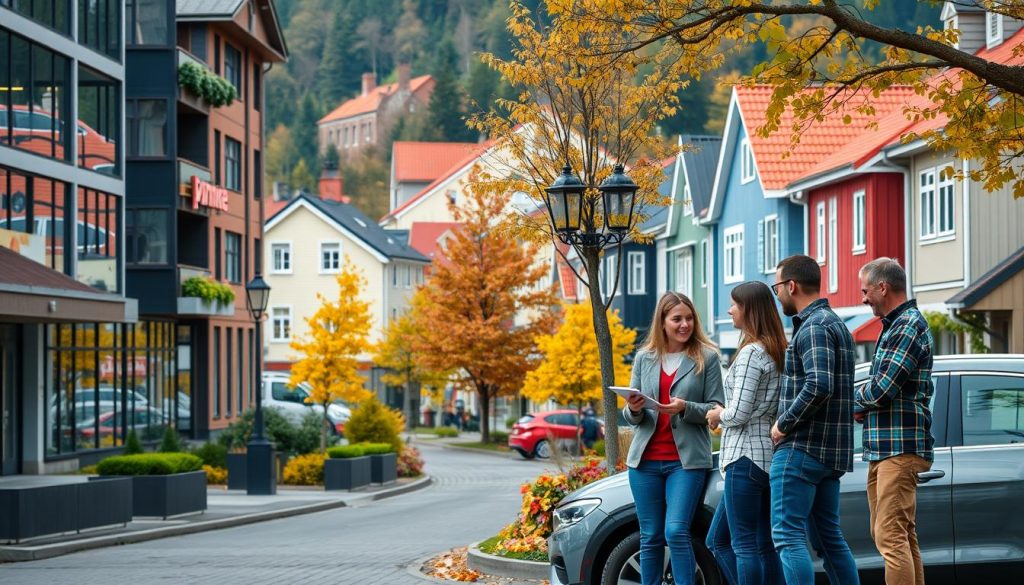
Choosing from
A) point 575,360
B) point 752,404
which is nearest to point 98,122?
point 575,360

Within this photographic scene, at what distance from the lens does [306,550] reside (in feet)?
53.6

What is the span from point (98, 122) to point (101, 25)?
2108mm

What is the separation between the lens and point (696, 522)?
8.70 meters

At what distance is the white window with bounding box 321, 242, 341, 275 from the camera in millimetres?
76500

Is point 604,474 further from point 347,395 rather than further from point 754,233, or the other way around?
point 754,233

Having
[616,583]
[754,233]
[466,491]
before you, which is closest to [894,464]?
[616,583]

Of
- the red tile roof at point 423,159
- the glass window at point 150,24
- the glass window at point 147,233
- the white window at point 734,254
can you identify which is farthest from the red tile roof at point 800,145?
the red tile roof at point 423,159

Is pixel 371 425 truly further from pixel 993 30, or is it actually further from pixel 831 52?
pixel 831 52

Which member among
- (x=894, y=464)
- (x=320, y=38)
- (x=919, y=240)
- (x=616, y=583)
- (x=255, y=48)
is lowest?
(x=616, y=583)

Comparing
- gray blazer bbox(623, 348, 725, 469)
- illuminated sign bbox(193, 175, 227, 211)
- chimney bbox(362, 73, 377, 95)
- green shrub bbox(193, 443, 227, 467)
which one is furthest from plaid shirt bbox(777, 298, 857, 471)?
chimney bbox(362, 73, 377, 95)

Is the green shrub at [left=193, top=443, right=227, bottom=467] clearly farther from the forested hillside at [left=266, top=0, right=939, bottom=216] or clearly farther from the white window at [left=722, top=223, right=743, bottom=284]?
the forested hillside at [left=266, top=0, right=939, bottom=216]

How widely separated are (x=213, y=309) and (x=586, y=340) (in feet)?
40.6

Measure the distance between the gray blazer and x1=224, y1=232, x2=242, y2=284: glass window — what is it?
37347mm

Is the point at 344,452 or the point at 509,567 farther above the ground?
the point at 509,567
